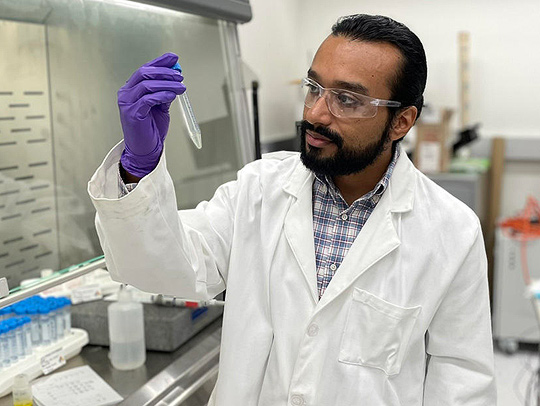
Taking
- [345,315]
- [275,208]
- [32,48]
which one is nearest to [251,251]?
[275,208]

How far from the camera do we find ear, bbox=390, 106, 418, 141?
1365 mm

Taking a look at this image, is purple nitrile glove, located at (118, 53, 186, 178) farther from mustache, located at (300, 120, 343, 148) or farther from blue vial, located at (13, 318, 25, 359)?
blue vial, located at (13, 318, 25, 359)

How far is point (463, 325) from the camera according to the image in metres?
1.28

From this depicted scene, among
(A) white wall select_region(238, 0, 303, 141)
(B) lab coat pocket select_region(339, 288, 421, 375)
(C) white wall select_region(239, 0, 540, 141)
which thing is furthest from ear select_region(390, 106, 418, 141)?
(C) white wall select_region(239, 0, 540, 141)

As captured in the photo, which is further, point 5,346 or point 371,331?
point 5,346

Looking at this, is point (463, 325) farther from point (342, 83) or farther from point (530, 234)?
point (530, 234)

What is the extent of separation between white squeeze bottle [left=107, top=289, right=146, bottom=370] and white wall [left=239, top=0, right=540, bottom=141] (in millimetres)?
2147

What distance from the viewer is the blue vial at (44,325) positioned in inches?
62.5

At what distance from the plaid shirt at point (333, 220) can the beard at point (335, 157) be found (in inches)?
2.9

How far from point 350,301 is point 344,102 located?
0.41 meters

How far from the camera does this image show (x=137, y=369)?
1.62m

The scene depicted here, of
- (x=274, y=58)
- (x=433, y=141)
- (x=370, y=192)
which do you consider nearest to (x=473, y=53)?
(x=433, y=141)

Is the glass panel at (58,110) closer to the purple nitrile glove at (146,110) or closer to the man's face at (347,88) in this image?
the purple nitrile glove at (146,110)

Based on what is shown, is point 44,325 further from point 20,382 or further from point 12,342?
point 20,382
